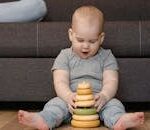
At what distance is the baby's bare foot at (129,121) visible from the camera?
134cm

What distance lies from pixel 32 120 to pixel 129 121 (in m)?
0.31

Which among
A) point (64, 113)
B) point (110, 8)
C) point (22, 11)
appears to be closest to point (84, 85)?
point (64, 113)

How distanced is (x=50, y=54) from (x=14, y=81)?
0.63 ft

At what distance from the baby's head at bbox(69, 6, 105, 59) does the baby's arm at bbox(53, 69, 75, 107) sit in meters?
0.11

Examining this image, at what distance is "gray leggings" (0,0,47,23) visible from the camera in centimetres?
198

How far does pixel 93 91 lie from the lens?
161cm

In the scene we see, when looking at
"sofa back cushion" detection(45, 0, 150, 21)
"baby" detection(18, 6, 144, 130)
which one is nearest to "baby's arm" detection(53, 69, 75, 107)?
"baby" detection(18, 6, 144, 130)

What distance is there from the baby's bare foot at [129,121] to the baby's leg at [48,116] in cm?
22

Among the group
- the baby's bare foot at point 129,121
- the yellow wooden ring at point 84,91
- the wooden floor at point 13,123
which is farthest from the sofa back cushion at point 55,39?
the baby's bare foot at point 129,121

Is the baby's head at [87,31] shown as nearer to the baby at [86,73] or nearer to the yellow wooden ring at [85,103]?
the baby at [86,73]

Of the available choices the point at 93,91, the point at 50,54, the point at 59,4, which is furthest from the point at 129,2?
the point at 93,91

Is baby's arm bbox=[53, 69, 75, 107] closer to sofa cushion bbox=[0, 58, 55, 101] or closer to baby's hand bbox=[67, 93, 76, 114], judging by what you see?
baby's hand bbox=[67, 93, 76, 114]

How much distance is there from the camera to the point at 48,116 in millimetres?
1430

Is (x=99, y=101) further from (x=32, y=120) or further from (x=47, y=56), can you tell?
(x=47, y=56)
